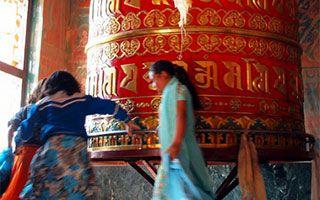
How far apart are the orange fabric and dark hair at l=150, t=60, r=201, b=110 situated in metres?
0.98

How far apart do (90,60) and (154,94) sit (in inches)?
29.4

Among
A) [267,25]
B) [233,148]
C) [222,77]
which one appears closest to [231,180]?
[233,148]

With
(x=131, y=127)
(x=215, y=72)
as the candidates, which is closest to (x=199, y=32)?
(x=215, y=72)

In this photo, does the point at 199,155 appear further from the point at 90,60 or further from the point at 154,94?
the point at 90,60

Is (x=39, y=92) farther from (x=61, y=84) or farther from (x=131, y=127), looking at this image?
(x=131, y=127)

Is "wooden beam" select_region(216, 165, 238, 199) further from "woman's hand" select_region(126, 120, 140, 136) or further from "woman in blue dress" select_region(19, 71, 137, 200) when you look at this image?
"woman in blue dress" select_region(19, 71, 137, 200)

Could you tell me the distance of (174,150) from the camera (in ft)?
8.64

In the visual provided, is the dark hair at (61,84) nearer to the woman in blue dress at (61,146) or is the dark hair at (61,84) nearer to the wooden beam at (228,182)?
the woman in blue dress at (61,146)

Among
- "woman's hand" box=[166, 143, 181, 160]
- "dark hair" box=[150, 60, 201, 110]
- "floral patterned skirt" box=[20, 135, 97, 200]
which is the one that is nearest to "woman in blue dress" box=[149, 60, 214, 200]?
"woman's hand" box=[166, 143, 181, 160]

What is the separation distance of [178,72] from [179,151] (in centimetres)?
60

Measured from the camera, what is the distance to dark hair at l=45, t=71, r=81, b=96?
3.22 metres

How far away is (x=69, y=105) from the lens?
3123 millimetres

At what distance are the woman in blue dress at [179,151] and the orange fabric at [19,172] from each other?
93cm

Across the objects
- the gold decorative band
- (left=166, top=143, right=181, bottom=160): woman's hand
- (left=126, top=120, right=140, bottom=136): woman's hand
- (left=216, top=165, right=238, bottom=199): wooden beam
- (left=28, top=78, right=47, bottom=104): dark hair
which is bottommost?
(left=216, top=165, right=238, bottom=199): wooden beam
